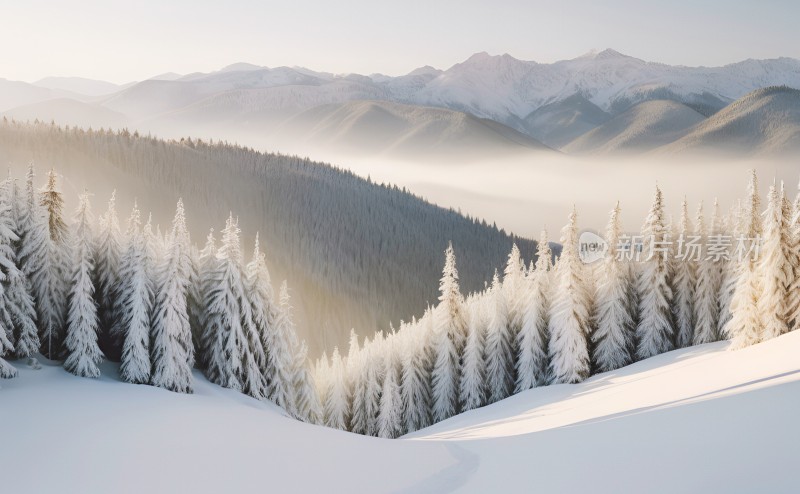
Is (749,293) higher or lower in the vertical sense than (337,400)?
higher

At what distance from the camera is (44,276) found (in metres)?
26.2

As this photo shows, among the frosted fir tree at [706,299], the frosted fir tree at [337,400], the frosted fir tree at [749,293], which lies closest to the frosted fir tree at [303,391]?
the frosted fir tree at [337,400]

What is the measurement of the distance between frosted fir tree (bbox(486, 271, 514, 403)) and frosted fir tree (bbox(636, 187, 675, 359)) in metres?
9.95

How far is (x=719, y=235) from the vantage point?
146ft

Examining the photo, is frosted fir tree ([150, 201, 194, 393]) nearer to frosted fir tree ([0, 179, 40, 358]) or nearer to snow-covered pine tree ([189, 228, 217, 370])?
snow-covered pine tree ([189, 228, 217, 370])

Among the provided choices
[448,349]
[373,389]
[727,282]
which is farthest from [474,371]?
[727,282]

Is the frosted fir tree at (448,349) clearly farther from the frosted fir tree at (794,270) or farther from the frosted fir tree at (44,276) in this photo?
the frosted fir tree at (44,276)

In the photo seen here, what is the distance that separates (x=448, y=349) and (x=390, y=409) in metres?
7.02

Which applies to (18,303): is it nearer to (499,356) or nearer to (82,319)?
(82,319)

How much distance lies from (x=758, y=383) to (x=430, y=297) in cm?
15716

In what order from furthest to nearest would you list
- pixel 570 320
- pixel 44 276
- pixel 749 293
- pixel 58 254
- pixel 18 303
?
1. pixel 570 320
2. pixel 749 293
3. pixel 58 254
4. pixel 44 276
5. pixel 18 303

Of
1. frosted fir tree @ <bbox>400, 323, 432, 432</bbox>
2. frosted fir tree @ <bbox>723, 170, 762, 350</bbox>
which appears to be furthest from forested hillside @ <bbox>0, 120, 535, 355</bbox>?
frosted fir tree @ <bbox>723, 170, 762, 350</bbox>

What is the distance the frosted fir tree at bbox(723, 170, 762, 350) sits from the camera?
30.3 metres

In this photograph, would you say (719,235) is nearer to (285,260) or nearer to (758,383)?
(758,383)
